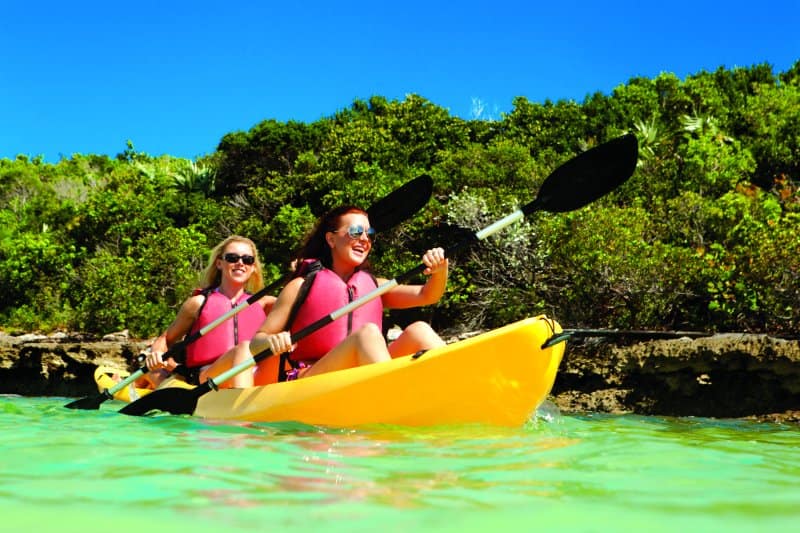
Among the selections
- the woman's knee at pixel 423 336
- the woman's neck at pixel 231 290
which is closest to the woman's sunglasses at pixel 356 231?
the woman's knee at pixel 423 336

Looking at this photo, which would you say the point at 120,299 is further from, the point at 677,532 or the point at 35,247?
the point at 677,532

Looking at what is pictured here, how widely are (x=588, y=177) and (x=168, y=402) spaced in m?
2.80

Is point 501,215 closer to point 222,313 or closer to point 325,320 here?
point 222,313

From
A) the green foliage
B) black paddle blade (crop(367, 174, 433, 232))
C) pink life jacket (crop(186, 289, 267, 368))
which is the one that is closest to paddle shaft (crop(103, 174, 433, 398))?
black paddle blade (crop(367, 174, 433, 232))

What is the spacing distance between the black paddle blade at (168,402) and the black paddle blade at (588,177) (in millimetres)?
2233

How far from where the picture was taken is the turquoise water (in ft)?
5.73

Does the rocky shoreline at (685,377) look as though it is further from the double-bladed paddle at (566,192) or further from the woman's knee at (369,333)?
the woman's knee at (369,333)

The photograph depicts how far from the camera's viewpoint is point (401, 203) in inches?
214

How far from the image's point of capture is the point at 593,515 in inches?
71.5

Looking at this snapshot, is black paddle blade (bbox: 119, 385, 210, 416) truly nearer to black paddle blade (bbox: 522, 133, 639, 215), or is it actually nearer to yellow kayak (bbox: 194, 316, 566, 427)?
yellow kayak (bbox: 194, 316, 566, 427)

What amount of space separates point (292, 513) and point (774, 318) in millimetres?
7292

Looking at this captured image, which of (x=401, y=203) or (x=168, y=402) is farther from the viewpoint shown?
(x=401, y=203)

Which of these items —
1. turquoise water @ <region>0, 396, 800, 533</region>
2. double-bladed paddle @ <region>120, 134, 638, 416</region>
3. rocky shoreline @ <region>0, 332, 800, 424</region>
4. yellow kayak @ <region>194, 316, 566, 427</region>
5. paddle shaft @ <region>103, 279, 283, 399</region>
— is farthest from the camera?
rocky shoreline @ <region>0, 332, 800, 424</region>

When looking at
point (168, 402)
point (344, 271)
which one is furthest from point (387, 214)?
point (168, 402)
